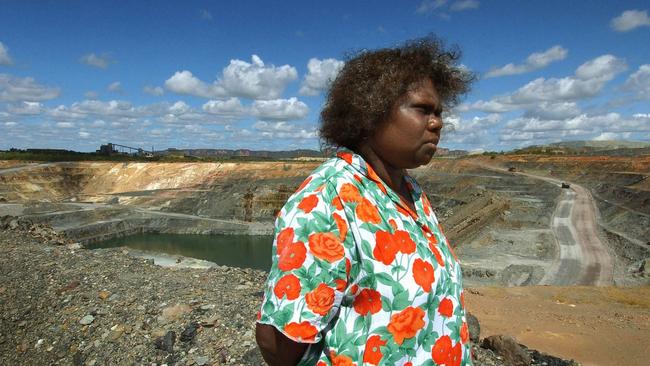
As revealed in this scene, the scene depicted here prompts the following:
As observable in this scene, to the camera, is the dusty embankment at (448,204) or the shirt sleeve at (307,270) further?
the dusty embankment at (448,204)

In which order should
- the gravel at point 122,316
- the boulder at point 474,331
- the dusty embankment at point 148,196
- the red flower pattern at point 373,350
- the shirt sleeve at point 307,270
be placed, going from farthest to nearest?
the dusty embankment at point 148,196
the boulder at point 474,331
the gravel at point 122,316
the red flower pattern at point 373,350
the shirt sleeve at point 307,270

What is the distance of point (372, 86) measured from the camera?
1.71 metres

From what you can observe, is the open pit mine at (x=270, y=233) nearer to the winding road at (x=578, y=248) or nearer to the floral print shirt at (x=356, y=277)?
the winding road at (x=578, y=248)

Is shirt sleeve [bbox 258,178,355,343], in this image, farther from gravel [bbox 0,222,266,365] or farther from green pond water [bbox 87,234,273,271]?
green pond water [bbox 87,234,273,271]

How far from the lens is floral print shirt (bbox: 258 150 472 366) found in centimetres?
133

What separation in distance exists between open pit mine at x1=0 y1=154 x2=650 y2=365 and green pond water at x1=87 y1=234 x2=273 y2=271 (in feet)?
3.70

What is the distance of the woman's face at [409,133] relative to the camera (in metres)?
1.68

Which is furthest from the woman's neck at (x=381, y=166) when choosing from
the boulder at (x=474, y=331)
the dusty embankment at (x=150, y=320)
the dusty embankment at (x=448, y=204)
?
the dusty embankment at (x=448, y=204)

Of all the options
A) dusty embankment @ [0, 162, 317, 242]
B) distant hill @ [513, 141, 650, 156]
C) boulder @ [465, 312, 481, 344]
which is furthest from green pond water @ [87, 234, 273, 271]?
distant hill @ [513, 141, 650, 156]

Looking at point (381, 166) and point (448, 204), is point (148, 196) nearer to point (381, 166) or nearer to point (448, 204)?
point (448, 204)

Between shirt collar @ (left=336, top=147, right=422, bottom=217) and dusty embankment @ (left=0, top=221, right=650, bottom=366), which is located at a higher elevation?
shirt collar @ (left=336, top=147, right=422, bottom=217)

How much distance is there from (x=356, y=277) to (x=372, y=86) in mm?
734

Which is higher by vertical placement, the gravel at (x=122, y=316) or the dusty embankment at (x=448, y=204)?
the gravel at (x=122, y=316)

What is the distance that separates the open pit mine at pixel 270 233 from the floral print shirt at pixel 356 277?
359 cm
